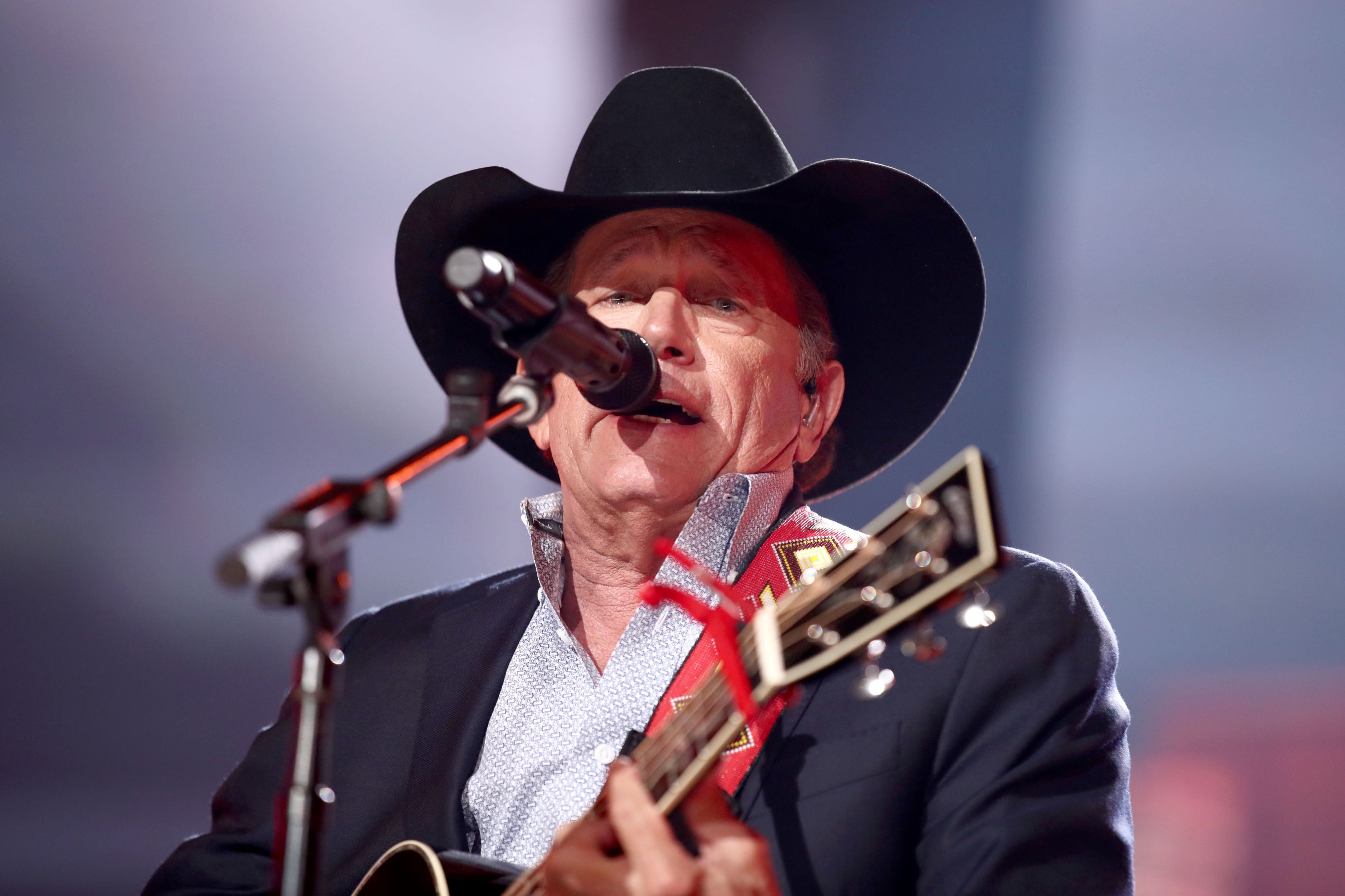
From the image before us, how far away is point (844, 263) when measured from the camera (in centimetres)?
250

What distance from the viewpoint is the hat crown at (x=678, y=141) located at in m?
2.29

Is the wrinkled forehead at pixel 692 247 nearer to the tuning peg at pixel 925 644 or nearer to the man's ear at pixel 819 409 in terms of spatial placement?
the man's ear at pixel 819 409

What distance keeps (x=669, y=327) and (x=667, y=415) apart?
164 mm

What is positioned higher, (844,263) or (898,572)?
(844,263)

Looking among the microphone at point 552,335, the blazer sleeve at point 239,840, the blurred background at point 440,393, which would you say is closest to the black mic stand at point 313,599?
the microphone at point 552,335

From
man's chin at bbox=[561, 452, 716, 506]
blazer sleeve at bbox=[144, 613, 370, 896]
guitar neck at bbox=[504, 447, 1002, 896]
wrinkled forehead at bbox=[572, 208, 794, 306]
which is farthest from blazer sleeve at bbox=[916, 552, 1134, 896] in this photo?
blazer sleeve at bbox=[144, 613, 370, 896]

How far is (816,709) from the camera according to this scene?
→ 1851 mm

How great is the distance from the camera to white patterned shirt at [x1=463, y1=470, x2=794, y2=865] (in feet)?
6.67

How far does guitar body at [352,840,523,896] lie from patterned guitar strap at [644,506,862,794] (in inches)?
12.6

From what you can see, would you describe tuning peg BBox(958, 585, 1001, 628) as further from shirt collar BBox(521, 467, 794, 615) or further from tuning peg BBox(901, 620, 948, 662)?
shirt collar BBox(521, 467, 794, 615)

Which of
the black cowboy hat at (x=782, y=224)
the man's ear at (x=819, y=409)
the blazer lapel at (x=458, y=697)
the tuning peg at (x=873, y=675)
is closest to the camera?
the tuning peg at (x=873, y=675)

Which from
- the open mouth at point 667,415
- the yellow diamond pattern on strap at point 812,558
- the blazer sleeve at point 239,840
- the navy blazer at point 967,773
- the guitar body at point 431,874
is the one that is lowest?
the blazer sleeve at point 239,840

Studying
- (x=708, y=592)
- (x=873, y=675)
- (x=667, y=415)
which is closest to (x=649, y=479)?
(x=667, y=415)

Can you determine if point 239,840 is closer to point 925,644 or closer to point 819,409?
point 819,409
